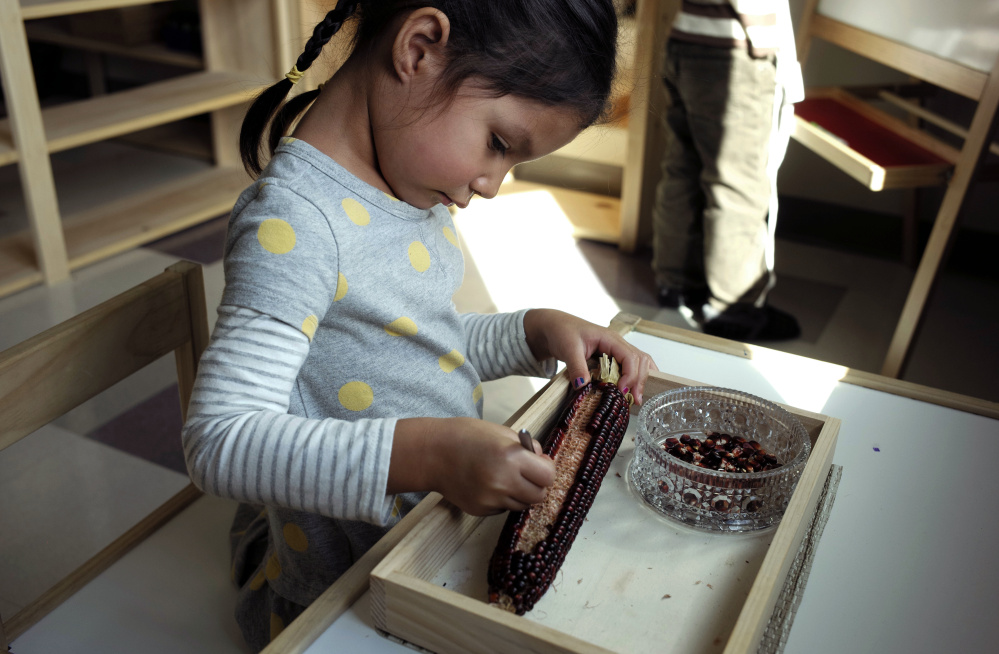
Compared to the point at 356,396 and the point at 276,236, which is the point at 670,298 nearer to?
the point at 356,396

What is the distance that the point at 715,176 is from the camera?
2.03 meters

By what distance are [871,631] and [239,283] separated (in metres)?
Result: 0.52

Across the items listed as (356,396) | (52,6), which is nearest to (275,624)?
(356,396)

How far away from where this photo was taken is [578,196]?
301 cm

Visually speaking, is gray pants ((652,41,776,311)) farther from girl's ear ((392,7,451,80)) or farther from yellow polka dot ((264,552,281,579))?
yellow polka dot ((264,552,281,579))

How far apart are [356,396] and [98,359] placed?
241 mm

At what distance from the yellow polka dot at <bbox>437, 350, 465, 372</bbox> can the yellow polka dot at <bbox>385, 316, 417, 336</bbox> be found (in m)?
0.06

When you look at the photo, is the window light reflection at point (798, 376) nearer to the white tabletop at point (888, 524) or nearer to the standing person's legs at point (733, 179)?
the white tabletop at point (888, 524)

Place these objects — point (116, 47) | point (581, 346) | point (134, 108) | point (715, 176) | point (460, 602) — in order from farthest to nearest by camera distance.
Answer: point (116, 47)
point (134, 108)
point (715, 176)
point (581, 346)
point (460, 602)

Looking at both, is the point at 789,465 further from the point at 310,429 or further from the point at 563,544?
the point at 310,429

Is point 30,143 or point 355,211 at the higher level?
point 355,211

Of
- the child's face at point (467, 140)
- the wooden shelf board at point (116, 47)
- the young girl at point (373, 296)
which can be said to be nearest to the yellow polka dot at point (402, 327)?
the young girl at point (373, 296)

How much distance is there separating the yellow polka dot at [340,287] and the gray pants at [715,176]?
143cm

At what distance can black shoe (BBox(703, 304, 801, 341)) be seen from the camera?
84.0 inches
